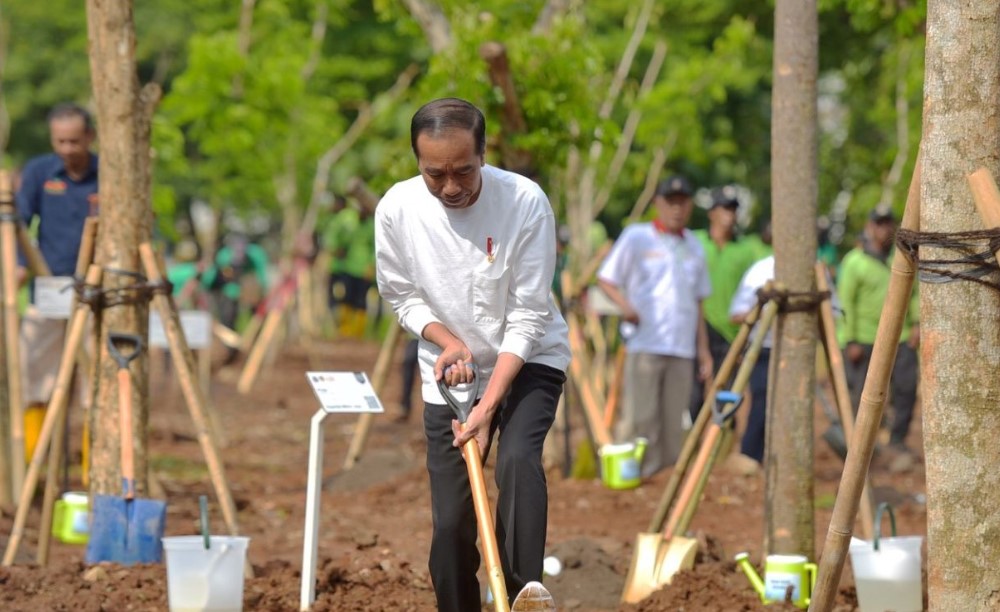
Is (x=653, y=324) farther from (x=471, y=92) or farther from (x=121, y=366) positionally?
(x=121, y=366)

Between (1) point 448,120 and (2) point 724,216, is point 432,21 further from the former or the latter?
(1) point 448,120

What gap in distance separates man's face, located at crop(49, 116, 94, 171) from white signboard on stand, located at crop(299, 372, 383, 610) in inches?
154

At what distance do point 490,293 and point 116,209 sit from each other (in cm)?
289

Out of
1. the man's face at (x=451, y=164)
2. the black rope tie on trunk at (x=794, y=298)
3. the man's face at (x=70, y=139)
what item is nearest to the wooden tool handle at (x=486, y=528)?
the man's face at (x=451, y=164)

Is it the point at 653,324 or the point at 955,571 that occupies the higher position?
the point at 653,324

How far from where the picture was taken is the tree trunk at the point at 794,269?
23.6 feet

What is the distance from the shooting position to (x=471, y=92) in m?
10.5

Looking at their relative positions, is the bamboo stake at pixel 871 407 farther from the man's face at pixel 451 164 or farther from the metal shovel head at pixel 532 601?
the man's face at pixel 451 164

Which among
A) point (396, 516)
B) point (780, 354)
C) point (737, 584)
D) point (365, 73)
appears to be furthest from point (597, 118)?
point (365, 73)

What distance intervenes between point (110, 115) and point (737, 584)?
350cm

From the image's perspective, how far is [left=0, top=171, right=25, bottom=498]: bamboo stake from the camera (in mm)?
8984

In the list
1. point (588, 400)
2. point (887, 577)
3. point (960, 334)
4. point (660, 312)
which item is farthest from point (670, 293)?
point (960, 334)

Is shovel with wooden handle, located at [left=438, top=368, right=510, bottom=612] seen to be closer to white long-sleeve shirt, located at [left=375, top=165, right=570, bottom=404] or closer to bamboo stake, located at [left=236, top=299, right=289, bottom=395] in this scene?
white long-sleeve shirt, located at [left=375, top=165, right=570, bottom=404]

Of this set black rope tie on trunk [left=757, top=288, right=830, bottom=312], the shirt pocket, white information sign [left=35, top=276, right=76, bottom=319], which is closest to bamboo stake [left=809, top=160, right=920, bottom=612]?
the shirt pocket
